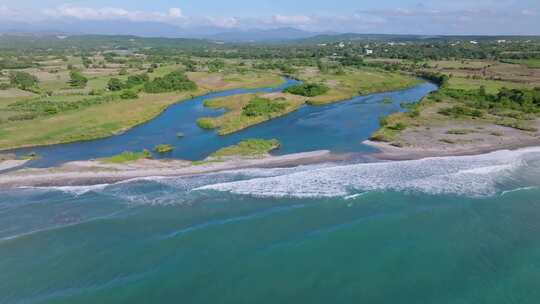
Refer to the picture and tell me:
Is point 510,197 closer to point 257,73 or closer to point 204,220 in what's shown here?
point 204,220

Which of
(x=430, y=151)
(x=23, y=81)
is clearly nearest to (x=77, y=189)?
(x=430, y=151)

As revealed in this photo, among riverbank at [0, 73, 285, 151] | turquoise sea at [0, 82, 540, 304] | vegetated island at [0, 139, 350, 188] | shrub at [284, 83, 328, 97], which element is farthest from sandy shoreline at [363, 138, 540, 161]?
shrub at [284, 83, 328, 97]

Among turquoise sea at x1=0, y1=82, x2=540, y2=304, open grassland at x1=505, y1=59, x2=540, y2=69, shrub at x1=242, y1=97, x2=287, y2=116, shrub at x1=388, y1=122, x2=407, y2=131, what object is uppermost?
open grassland at x1=505, y1=59, x2=540, y2=69

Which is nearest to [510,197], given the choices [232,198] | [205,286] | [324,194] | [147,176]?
[324,194]

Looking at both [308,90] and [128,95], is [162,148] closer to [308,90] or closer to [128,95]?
[128,95]

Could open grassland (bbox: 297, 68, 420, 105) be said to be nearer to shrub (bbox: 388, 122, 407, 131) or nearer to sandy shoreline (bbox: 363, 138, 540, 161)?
shrub (bbox: 388, 122, 407, 131)

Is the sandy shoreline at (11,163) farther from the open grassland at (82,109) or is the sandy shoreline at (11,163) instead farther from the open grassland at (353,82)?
the open grassland at (353,82)

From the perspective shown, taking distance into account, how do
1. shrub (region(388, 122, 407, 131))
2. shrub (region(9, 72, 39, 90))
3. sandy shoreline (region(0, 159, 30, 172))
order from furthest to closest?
shrub (region(9, 72, 39, 90)), shrub (region(388, 122, 407, 131)), sandy shoreline (region(0, 159, 30, 172))
